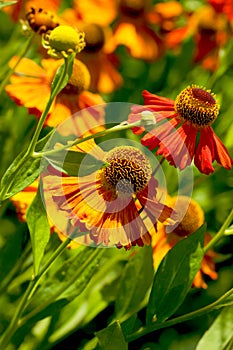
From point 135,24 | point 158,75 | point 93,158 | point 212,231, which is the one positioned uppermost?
point 93,158

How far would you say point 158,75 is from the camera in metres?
1.47

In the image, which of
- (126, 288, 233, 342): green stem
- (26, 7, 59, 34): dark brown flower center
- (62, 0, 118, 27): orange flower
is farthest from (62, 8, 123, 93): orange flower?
(126, 288, 233, 342): green stem

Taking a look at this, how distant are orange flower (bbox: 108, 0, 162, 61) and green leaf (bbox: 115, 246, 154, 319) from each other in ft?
1.54

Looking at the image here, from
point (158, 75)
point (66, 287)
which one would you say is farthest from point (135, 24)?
point (66, 287)

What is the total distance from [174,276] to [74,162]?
0.22 m

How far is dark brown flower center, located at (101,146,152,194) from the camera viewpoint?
726mm

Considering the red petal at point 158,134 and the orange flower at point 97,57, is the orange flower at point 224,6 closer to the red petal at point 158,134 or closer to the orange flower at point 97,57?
the orange flower at point 97,57

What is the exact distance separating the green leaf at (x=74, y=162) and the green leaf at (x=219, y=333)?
1.14 ft

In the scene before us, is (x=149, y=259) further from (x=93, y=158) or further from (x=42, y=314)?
(x=93, y=158)

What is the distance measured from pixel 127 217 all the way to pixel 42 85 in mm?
362

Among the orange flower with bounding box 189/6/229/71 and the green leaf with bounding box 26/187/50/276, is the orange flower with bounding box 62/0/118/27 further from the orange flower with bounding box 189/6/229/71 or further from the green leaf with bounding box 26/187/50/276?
the green leaf with bounding box 26/187/50/276

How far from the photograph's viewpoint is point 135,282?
946 millimetres

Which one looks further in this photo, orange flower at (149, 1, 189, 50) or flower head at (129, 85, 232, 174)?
orange flower at (149, 1, 189, 50)

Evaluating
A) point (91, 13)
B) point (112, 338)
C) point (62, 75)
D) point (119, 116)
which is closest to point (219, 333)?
point (112, 338)
